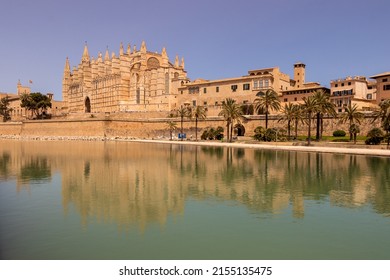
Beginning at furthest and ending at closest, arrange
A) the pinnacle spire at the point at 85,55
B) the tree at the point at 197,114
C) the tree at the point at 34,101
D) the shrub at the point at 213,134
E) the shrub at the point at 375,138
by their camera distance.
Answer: the pinnacle spire at the point at 85,55 < the tree at the point at 34,101 < the tree at the point at 197,114 < the shrub at the point at 213,134 < the shrub at the point at 375,138

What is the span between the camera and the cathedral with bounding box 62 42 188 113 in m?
106

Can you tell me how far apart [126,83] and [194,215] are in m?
105

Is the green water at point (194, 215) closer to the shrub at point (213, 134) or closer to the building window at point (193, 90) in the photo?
the shrub at point (213, 134)

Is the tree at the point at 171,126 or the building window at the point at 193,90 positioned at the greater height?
the building window at the point at 193,90

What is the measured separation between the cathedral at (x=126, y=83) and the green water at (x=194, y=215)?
79.4 metres

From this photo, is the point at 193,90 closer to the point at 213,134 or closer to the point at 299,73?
the point at 213,134

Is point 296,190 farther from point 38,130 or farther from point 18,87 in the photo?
point 18,87

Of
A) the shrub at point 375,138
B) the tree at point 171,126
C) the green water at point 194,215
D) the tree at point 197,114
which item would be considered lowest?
the green water at point 194,215

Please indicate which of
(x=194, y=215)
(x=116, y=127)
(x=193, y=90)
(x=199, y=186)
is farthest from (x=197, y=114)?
(x=194, y=215)

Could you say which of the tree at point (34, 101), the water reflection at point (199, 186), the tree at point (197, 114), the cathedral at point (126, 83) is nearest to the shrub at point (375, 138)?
the water reflection at point (199, 186)

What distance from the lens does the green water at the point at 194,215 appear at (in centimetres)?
1112

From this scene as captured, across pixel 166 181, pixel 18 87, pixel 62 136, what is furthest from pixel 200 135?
pixel 18 87

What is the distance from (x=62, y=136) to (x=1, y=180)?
7634 centimetres

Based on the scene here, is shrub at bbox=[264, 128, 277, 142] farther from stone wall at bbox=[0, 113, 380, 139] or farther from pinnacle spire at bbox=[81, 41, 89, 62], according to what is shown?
pinnacle spire at bbox=[81, 41, 89, 62]
